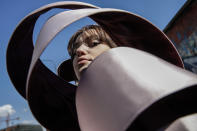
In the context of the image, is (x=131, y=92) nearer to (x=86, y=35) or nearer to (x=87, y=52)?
(x=87, y=52)

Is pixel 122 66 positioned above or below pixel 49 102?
above

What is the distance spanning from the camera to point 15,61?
2.47 ft

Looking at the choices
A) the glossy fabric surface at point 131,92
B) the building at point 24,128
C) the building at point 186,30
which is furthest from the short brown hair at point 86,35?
the building at point 24,128

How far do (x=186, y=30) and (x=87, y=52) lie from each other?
6.67m

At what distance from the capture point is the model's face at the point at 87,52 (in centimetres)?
69

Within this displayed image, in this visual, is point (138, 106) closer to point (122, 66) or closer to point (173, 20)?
point (122, 66)

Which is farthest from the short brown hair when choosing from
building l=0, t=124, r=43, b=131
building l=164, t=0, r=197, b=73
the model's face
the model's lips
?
building l=0, t=124, r=43, b=131

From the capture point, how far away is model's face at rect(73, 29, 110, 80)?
0.69 metres

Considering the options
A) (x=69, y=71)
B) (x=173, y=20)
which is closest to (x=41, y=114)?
(x=69, y=71)

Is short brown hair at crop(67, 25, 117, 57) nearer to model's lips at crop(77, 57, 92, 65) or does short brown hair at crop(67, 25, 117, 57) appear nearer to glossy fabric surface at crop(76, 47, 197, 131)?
model's lips at crop(77, 57, 92, 65)

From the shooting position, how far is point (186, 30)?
655 centimetres

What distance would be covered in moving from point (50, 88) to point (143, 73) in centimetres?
49

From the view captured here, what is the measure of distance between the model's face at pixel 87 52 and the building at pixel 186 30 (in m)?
5.24

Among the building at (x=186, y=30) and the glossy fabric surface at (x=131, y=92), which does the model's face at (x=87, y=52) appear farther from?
the building at (x=186, y=30)
